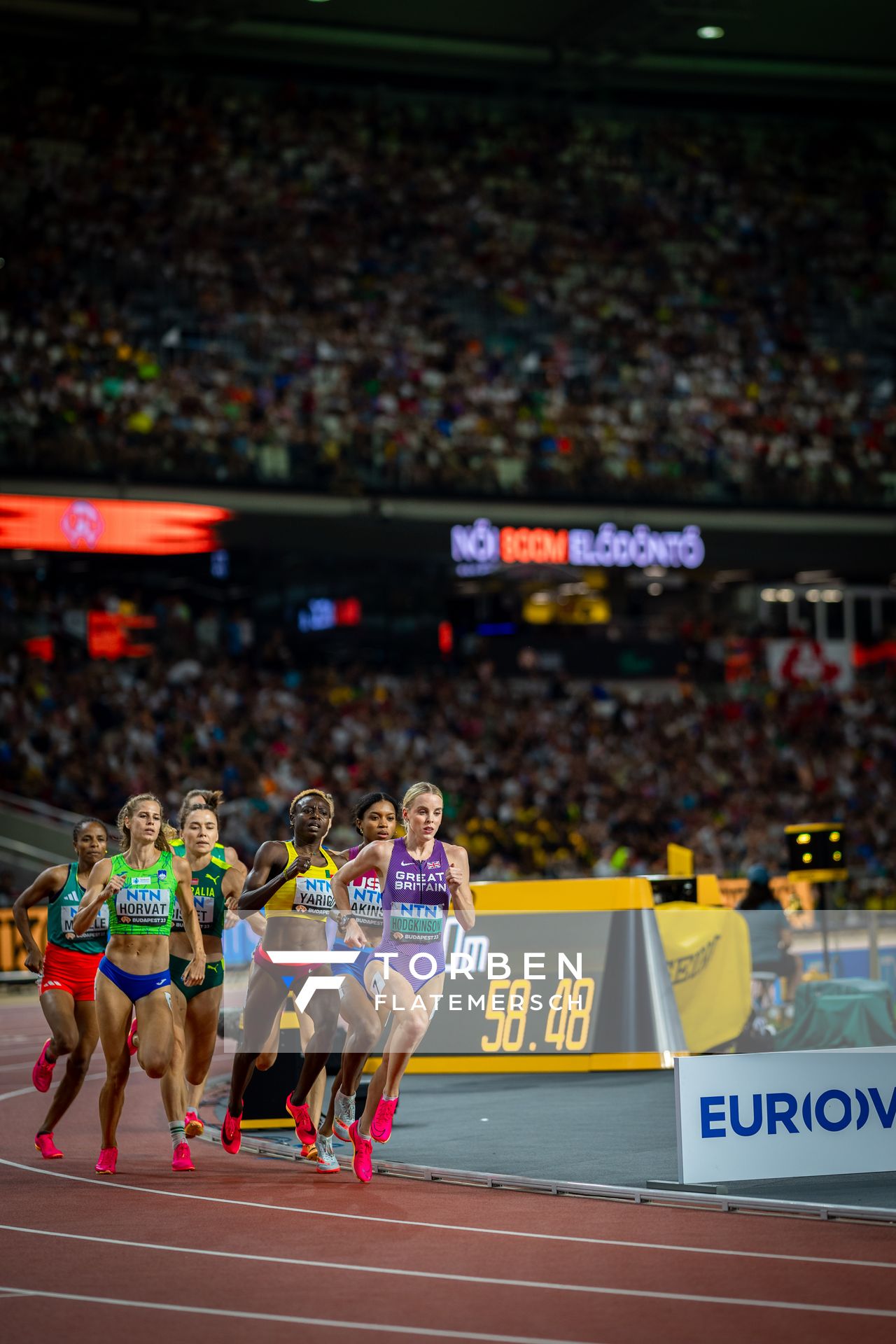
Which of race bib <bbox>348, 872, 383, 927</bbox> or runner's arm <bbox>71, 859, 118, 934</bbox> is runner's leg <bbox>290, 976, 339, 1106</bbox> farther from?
runner's arm <bbox>71, 859, 118, 934</bbox>

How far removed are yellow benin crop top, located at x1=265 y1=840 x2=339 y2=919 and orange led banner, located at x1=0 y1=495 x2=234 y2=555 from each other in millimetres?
18251

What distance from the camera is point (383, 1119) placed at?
9.50 metres

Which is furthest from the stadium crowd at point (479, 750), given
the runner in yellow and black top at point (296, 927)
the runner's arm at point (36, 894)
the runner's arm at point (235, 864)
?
the runner in yellow and black top at point (296, 927)

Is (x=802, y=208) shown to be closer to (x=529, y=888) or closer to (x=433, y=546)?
(x=433, y=546)

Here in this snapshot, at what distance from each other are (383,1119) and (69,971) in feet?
7.13

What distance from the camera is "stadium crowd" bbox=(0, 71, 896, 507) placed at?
2958 cm

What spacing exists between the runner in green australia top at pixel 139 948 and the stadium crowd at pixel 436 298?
18.5m

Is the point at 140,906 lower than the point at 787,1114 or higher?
higher

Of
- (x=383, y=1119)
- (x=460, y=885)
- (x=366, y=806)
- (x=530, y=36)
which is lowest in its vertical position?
(x=383, y=1119)

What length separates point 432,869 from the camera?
962cm

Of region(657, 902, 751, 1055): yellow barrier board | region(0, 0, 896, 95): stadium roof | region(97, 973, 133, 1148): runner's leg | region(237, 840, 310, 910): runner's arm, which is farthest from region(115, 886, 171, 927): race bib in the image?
region(0, 0, 896, 95): stadium roof

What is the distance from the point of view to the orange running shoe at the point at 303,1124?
10.1 metres

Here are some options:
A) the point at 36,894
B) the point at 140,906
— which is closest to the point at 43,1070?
the point at 36,894

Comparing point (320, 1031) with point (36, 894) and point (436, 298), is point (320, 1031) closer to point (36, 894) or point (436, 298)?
point (36, 894)
